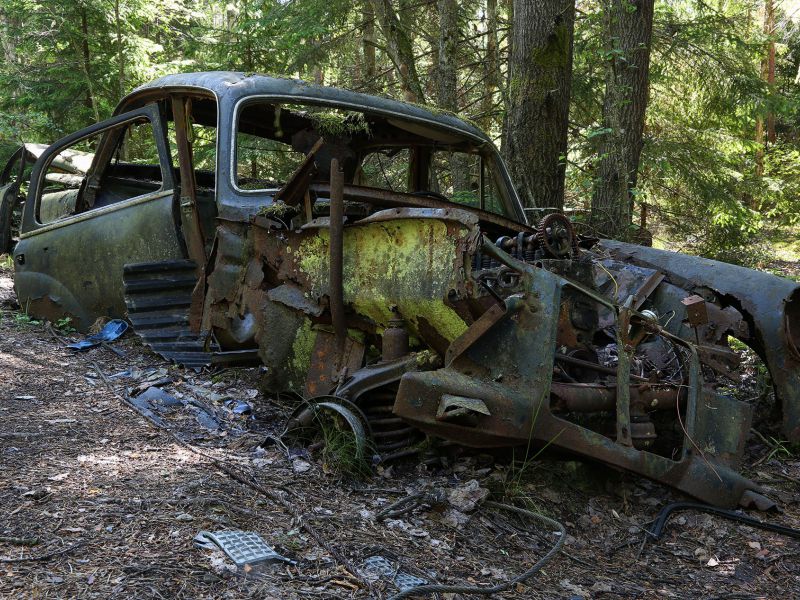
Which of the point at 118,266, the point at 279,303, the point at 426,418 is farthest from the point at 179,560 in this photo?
the point at 118,266

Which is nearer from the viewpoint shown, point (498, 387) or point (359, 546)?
point (359, 546)

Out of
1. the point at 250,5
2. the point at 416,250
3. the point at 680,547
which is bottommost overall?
the point at 680,547

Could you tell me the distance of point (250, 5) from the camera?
10758 mm

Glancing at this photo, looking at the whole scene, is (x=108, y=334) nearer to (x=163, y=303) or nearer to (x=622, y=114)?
(x=163, y=303)

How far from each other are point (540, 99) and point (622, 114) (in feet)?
3.13

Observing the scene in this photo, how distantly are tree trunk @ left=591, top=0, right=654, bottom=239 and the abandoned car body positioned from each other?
6.15ft

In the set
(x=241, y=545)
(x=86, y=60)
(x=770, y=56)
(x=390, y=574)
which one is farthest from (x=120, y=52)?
(x=770, y=56)

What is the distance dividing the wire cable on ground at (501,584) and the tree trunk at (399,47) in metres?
7.74

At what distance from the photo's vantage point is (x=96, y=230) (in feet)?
17.8

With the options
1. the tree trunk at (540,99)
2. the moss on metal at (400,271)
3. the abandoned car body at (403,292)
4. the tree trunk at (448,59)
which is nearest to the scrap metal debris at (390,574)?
the abandoned car body at (403,292)

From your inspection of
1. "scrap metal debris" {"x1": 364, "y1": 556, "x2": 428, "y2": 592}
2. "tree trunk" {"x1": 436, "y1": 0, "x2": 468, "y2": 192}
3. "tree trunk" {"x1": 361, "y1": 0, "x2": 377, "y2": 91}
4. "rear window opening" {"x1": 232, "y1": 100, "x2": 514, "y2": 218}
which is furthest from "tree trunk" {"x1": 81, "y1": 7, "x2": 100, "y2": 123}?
"scrap metal debris" {"x1": 364, "y1": 556, "x2": 428, "y2": 592}

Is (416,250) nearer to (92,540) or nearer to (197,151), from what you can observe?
(92,540)

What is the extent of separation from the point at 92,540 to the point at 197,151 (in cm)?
649

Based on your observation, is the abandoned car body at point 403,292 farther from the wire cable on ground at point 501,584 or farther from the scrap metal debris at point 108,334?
the wire cable on ground at point 501,584
